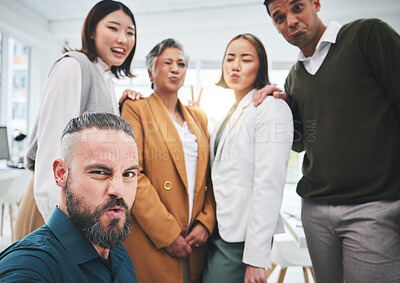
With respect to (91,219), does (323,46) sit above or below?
above

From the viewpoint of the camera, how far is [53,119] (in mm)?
1063

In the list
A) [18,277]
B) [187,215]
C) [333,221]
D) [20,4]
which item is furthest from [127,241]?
[20,4]

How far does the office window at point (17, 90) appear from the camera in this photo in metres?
5.07

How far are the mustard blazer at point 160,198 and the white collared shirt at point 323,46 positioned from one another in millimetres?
645

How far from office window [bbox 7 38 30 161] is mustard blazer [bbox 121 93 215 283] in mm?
4422

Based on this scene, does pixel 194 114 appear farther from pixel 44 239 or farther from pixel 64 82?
pixel 44 239

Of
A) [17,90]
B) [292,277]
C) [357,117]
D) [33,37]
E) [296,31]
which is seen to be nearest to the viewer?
[357,117]

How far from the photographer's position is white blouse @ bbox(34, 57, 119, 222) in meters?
1.02

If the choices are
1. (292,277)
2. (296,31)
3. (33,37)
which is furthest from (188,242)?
(33,37)

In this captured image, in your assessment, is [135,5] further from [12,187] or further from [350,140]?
[350,140]

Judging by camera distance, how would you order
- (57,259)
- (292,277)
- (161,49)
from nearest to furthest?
(57,259) → (161,49) → (292,277)

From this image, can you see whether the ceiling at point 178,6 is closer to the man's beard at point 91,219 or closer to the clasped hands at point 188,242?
the clasped hands at point 188,242

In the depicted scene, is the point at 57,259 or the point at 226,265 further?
the point at 226,265

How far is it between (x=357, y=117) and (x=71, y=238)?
1.17 m
